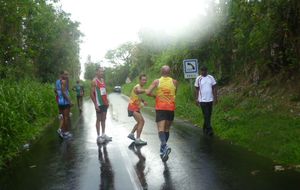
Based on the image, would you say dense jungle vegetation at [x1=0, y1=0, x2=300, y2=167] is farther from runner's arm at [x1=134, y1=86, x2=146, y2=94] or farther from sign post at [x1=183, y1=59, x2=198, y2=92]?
runner's arm at [x1=134, y1=86, x2=146, y2=94]

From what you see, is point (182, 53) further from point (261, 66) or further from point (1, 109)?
point (1, 109)

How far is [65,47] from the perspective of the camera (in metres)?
42.3

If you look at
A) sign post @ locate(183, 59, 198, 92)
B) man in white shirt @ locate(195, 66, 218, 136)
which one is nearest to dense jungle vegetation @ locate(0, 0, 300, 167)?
man in white shirt @ locate(195, 66, 218, 136)

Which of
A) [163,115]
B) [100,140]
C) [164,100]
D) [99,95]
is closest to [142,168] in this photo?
[163,115]

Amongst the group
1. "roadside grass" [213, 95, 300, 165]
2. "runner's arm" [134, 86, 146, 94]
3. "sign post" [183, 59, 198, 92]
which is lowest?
"roadside grass" [213, 95, 300, 165]

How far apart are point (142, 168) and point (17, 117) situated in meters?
5.10

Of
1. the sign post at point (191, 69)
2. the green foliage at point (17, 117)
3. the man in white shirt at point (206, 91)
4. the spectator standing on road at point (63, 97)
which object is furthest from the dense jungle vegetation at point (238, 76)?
the sign post at point (191, 69)

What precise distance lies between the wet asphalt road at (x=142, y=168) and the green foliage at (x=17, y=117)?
0.37 metres

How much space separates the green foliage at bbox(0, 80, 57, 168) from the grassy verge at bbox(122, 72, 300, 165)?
560 cm

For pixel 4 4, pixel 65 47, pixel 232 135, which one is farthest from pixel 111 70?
pixel 232 135

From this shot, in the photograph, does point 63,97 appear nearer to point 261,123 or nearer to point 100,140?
point 100,140

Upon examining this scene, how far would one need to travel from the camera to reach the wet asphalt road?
7.36m

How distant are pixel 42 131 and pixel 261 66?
8809mm

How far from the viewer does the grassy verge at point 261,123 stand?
979 cm
